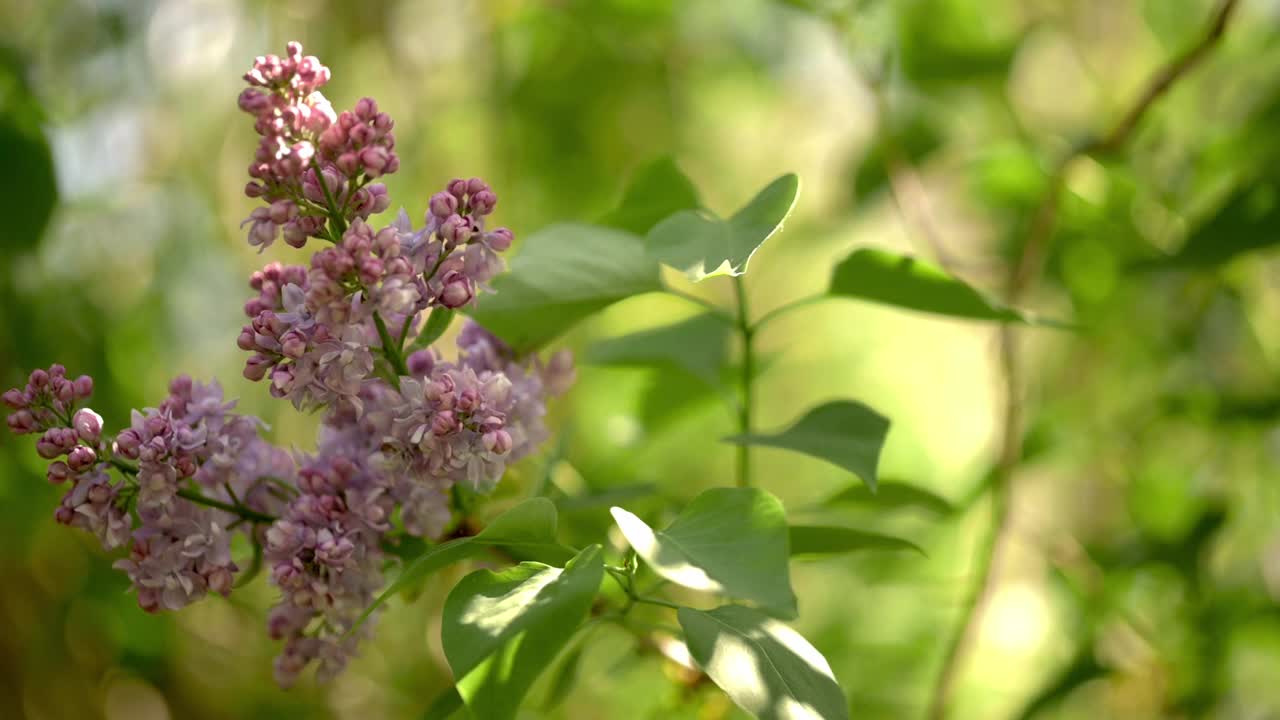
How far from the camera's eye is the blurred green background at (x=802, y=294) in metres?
0.62

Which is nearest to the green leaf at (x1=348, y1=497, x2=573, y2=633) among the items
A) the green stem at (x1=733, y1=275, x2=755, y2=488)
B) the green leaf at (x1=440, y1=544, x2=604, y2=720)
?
the green leaf at (x1=440, y1=544, x2=604, y2=720)

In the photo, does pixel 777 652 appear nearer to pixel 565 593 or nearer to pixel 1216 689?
pixel 565 593

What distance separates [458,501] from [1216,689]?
0.49 m

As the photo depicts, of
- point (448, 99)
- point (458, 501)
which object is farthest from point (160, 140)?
point (458, 501)

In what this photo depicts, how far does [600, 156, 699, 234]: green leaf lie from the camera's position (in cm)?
40

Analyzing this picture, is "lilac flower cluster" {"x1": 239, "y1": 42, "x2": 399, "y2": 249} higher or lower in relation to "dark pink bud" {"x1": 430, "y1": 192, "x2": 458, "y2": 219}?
higher

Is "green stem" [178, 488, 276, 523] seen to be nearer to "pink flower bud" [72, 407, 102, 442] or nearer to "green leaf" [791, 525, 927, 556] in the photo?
"pink flower bud" [72, 407, 102, 442]

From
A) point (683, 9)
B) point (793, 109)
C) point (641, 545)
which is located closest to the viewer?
point (641, 545)

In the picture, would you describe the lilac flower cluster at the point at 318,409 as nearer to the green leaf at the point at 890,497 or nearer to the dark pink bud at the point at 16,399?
the dark pink bud at the point at 16,399

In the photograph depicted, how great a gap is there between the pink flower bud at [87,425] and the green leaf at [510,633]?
0.12 metres

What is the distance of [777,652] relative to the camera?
0.28 meters

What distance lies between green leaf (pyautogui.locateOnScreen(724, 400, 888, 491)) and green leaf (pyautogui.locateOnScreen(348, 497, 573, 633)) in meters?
0.07

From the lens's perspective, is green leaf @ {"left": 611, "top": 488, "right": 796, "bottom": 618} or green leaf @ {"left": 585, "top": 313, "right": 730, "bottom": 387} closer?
green leaf @ {"left": 611, "top": 488, "right": 796, "bottom": 618}

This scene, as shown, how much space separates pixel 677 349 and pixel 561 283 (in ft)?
0.43
